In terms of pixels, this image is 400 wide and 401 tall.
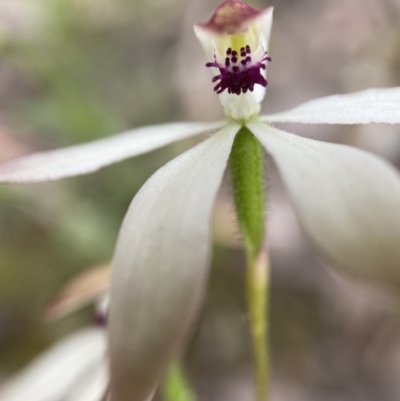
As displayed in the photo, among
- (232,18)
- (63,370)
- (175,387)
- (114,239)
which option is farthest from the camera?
(114,239)

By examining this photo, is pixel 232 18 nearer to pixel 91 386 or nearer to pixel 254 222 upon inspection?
pixel 254 222

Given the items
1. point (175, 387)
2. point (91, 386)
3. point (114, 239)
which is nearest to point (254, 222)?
point (175, 387)

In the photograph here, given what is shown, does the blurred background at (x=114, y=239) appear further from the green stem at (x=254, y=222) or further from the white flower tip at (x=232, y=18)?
the white flower tip at (x=232, y=18)

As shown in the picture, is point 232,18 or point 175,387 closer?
point 232,18

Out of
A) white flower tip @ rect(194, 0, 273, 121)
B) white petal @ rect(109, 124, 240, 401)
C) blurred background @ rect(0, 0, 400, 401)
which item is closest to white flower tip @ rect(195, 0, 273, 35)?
white flower tip @ rect(194, 0, 273, 121)

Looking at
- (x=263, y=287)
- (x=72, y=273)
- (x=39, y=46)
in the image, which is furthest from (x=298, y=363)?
(x=39, y=46)

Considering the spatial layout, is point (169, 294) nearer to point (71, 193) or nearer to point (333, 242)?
point (333, 242)

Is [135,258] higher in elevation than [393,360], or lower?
lower

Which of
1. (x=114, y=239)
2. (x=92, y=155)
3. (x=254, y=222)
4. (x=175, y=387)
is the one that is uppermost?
(x=114, y=239)
